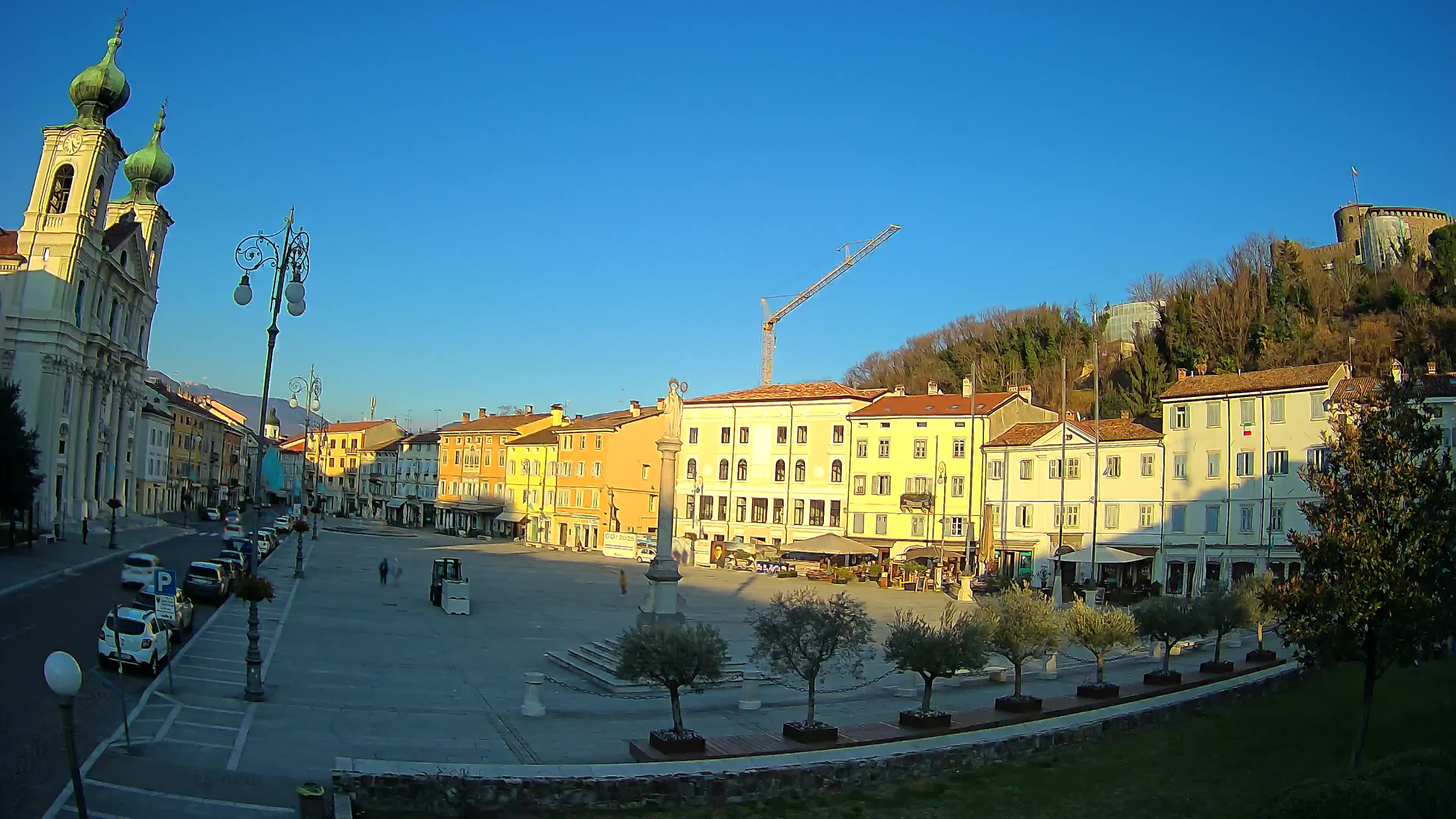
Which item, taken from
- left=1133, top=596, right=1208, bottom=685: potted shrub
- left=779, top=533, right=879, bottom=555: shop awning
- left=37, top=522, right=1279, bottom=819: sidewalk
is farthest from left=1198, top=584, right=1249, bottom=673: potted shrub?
left=779, top=533, right=879, bottom=555: shop awning

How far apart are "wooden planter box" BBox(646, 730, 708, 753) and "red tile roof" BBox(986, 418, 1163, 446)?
3965 centimetres

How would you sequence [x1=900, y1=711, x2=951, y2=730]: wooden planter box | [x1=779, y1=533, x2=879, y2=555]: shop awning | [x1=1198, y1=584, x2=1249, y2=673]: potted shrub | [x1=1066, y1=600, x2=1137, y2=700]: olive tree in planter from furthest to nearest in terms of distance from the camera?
[x1=779, y1=533, x2=879, y2=555]: shop awning, [x1=1198, y1=584, x2=1249, y2=673]: potted shrub, [x1=1066, y1=600, x2=1137, y2=700]: olive tree in planter, [x1=900, y1=711, x2=951, y2=730]: wooden planter box

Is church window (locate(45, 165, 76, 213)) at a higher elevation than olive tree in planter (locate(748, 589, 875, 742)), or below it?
higher

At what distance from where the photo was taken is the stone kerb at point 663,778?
13.4 meters

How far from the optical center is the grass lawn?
14.0m

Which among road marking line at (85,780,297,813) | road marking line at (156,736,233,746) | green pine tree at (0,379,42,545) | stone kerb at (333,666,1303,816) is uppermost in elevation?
green pine tree at (0,379,42,545)

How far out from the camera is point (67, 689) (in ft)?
29.1

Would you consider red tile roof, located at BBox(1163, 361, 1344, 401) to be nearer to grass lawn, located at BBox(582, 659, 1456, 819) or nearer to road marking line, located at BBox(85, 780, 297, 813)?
grass lawn, located at BBox(582, 659, 1456, 819)

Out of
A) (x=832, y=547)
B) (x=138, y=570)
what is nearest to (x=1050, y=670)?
(x=138, y=570)

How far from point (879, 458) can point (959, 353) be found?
41301mm

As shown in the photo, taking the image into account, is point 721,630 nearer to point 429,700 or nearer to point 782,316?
point 429,700

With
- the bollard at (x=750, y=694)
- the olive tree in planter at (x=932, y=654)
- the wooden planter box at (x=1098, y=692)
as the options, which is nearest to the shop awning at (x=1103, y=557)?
the wooden planter box at (x=1098, y=692)

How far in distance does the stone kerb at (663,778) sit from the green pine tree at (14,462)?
125 ft

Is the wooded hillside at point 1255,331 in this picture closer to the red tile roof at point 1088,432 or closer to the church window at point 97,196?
the red tile roof at point 1088,432
